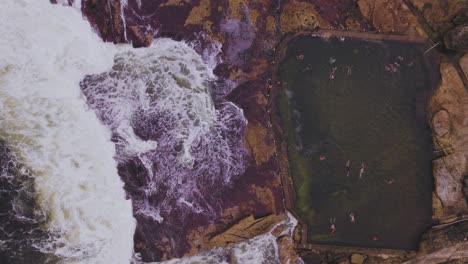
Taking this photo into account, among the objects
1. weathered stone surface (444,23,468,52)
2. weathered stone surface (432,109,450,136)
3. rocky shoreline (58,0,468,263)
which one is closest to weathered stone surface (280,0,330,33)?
rocky shoreline (58,0,468,263)

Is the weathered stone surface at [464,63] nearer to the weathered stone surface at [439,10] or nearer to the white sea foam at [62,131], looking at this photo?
the weathered stone surface at [439,10]

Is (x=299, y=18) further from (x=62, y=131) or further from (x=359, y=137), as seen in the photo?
(x=62, y=131)

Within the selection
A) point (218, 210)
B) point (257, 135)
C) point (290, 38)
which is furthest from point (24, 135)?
point (290, 38)

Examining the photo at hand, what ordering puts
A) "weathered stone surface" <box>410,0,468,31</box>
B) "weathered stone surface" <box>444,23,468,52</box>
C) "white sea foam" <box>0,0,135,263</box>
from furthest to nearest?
"weathered stone surface" <box>410,0,468,31</box>
"weathered stone surface" <box>444,23,468,52</box>
"white sea foam" <box>0,0,135,263</box>

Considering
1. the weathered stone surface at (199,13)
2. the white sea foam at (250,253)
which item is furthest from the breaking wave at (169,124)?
the white sea foam at (250,253)

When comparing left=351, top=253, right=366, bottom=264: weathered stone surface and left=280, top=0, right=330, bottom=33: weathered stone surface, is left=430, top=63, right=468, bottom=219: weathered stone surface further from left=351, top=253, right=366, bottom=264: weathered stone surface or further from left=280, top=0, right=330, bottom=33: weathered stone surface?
left=280, top=0, right=330, bottom=33: weathered stone surface

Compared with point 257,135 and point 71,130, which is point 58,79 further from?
point 257,135

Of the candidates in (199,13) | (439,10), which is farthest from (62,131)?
(439,10)
